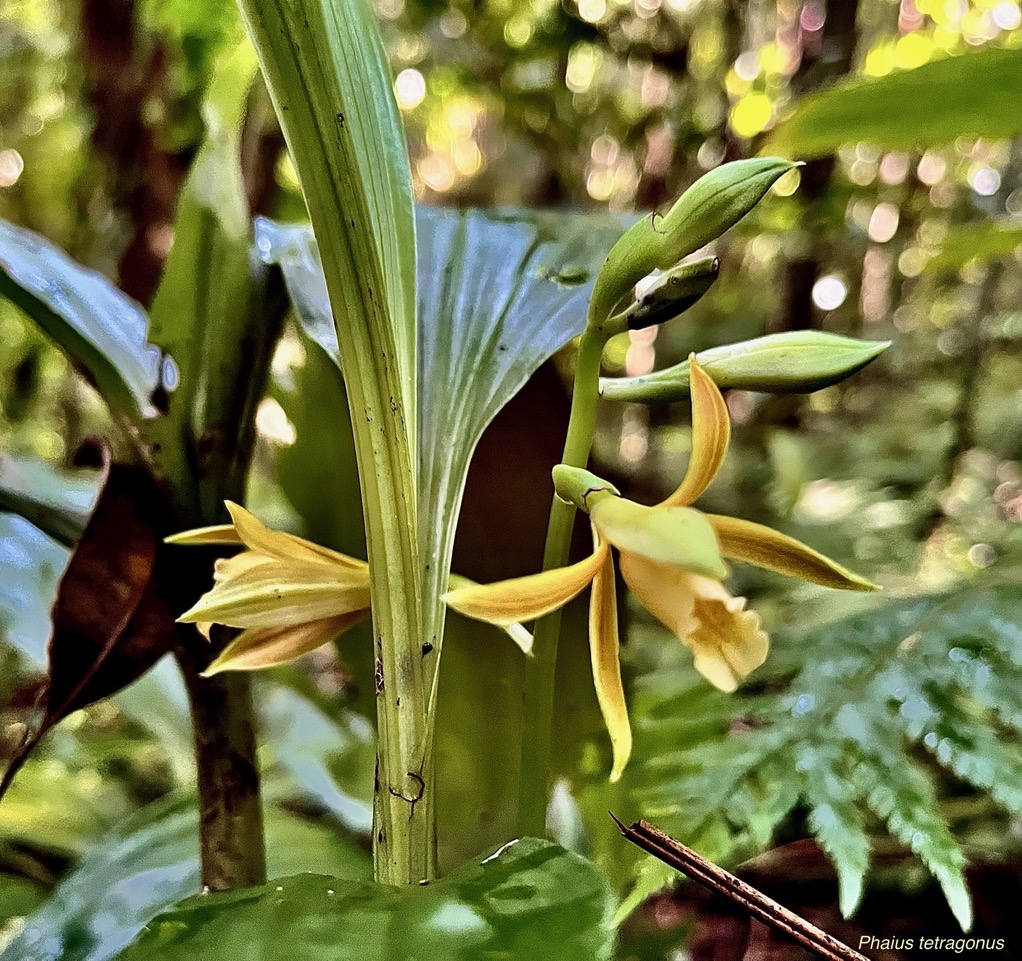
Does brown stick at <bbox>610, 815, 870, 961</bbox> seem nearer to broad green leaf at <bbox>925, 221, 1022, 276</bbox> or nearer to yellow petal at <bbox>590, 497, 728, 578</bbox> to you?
yellow petal at <bbox>590, 497, 728, 578</bbox>

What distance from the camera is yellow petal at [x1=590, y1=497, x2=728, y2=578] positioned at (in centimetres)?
20

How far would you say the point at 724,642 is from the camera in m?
0.24

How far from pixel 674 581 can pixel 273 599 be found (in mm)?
142

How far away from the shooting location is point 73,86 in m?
1.08

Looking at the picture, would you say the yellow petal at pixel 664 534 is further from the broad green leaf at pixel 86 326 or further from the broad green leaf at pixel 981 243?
the broad green leaf at pixel 981 243

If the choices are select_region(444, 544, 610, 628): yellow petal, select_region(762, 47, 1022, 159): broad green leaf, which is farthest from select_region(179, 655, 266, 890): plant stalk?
select_region(762, 47, 1022, 159): broad green leaf

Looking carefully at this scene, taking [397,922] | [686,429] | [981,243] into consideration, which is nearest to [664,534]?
[397,922]

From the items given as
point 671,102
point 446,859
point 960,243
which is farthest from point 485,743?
point 671,102

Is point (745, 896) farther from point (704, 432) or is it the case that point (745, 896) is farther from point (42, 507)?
point (42, 507)

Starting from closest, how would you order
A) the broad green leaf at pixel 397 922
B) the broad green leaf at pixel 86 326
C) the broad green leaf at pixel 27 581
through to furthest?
the broad green leaf at pixel 397 922 → the broad green leaf at pixel 86 326 → the broad green leaf at pixel 27 581

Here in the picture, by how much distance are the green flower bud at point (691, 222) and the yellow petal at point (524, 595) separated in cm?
10

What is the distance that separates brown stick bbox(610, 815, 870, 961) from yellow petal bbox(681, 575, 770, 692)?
0.17ft

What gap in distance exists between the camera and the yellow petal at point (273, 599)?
25 cm

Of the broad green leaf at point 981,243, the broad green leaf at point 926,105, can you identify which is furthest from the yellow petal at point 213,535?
the broad green leaf at point 981,243
